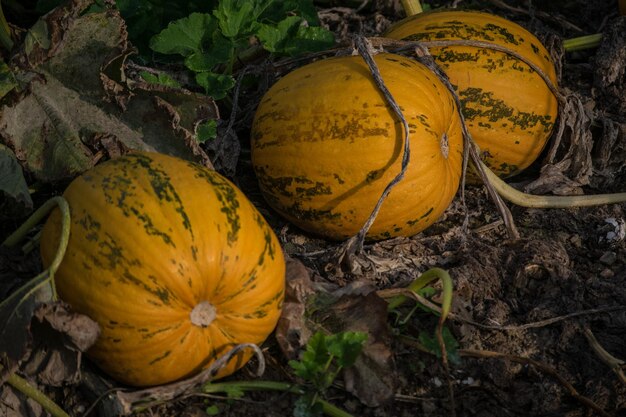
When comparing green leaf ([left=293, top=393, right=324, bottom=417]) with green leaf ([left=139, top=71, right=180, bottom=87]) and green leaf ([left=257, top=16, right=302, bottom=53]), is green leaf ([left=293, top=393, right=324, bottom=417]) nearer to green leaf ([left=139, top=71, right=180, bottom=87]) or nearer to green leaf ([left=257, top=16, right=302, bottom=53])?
green leaf ([left=139, top=71, right=180, bottom=87])

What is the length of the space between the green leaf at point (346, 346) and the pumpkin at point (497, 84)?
1.41 metres

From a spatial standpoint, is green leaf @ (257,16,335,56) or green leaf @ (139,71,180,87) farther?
green leaf @ (257,16,335,56)

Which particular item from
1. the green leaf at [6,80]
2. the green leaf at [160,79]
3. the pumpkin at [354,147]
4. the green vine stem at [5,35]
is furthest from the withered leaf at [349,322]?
the green vine stem at [5,35]

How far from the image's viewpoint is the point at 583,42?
5.27 metres

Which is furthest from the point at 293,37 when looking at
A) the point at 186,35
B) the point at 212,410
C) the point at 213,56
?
the point at 212,410

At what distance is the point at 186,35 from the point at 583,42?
2308mm

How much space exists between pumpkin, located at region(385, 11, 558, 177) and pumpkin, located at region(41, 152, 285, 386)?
1436mm

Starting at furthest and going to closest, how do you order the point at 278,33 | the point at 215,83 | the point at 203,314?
the point at 278,33, the point at 215,83, the point at 203,314

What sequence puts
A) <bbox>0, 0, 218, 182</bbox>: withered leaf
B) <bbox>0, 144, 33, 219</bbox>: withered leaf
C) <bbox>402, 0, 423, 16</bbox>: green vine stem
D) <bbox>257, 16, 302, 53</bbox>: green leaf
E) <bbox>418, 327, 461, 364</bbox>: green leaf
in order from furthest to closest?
<bbox>402, 0, 423, 16</bbox>: green vine stem, <bbox>257, 16, 302, 53</bbox>: green leaf, <bbox>0, 0, 218, 182</bbox>: withered leaf, <bbox>0, 144, 33, 219</bbox>: withered leaf, <bbox>418, 327, 461, 364</bbox>: green leaf

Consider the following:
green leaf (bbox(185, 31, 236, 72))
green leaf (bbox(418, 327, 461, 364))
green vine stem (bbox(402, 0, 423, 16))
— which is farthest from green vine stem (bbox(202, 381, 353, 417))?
Result: green vine stem (bbox(402, 0, 423, 16))

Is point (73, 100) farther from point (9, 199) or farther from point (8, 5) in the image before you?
point (8, 5)

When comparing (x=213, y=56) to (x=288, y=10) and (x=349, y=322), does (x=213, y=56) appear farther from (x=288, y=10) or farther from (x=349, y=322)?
(x=349, y=322)

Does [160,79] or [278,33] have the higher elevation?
[160,79]

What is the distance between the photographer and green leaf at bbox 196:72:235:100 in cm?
442
